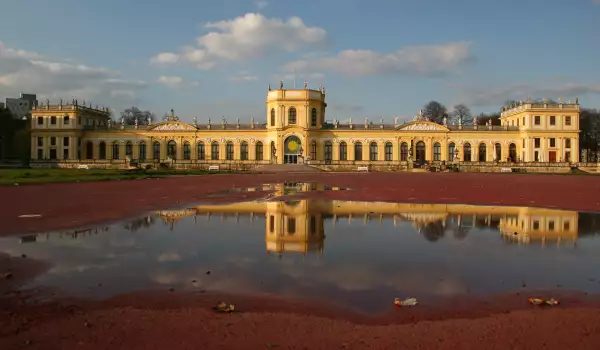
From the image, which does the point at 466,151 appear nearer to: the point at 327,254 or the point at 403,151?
the point at 403,151

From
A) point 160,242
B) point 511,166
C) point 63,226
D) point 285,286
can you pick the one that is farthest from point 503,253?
point 511,166

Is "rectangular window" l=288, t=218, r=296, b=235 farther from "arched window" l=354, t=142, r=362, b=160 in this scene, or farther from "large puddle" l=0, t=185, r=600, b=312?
"arched window" l=354, t=142, r=362, b=160

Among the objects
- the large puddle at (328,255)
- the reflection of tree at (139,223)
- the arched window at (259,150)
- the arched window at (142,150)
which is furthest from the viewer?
the arched window at (142,150)

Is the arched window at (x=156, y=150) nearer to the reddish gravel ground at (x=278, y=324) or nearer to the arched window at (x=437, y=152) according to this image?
the arched window at (x=437, y=152)

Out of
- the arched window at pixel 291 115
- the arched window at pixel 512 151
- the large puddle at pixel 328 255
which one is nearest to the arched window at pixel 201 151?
the arched window at pixel 291 115

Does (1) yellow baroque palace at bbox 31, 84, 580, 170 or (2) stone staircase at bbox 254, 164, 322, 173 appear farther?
(1) yellow baroque palace at bbox 31, 84, 580, 170

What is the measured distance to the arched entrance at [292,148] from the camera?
270 feet

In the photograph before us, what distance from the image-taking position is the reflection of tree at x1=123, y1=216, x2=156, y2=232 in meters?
14.4

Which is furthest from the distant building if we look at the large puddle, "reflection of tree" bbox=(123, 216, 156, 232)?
the large puddle

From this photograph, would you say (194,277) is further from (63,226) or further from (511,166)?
(511,166)

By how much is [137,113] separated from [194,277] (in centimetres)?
13452

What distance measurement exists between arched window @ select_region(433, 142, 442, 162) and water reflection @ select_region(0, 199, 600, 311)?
67913 millimetres

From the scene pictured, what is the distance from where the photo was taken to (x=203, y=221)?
16109mm

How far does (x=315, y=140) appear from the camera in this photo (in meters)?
83.5
